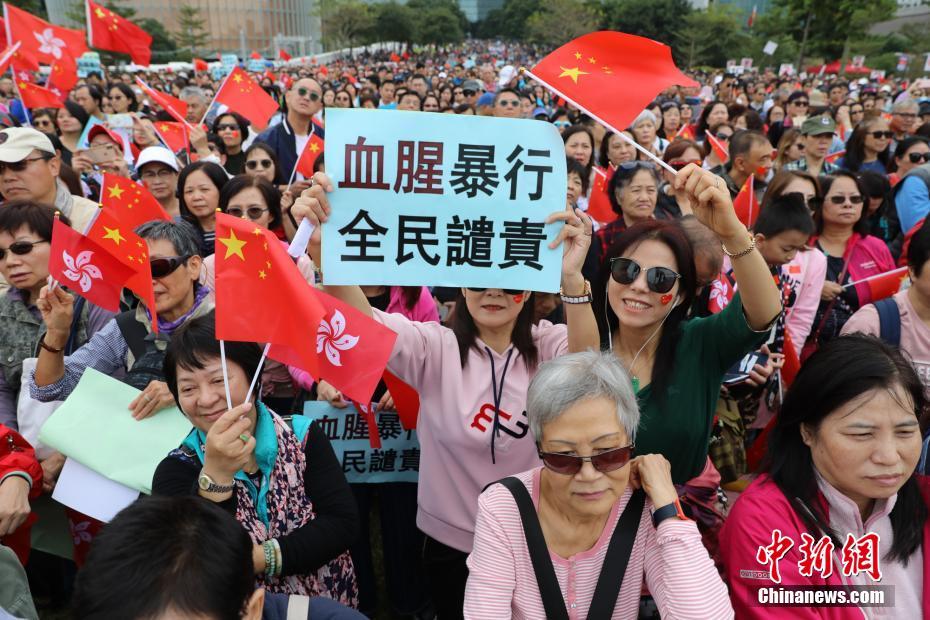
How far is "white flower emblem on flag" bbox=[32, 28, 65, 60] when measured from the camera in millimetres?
8383

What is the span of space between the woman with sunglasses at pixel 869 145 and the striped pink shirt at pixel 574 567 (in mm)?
6568

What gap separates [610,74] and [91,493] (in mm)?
2613

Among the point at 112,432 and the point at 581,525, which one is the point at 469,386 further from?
the point at 112,432

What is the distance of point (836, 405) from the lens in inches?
78.4

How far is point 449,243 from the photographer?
232cm

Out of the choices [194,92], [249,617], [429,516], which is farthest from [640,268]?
[194,92]

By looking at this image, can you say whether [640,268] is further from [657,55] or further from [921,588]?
[921,588]

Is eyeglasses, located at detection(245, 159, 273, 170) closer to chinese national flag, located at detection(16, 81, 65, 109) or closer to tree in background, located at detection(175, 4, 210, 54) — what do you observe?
chinese national flag, located at detection(16, 81, 65, 109)

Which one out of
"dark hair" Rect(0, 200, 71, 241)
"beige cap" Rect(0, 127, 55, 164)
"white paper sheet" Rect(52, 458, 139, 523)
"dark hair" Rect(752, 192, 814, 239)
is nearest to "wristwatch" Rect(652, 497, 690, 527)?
"white paper sheet" Rect(52, 458, 139, 523)

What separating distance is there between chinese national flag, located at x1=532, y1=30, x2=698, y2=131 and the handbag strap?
1.38 metres

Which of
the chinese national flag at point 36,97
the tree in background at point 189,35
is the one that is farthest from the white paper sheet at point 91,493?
the tree in background at point 189,35

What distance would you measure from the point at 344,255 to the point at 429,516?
3.70 ft

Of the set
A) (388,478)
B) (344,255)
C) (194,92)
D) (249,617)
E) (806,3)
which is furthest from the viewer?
(806,3)

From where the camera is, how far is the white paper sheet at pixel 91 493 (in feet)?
8.53
